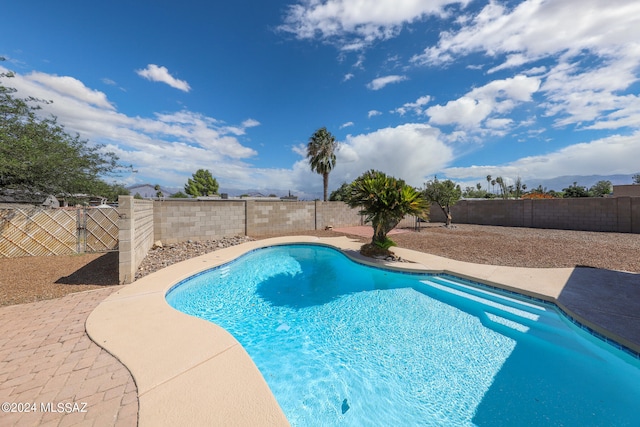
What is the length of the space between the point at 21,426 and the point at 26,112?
12.8 m

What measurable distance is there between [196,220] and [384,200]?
8.45m

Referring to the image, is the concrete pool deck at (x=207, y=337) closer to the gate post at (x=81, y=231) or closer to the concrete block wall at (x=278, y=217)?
the gate post at (x=81, y=231)

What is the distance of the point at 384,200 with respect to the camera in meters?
7.49

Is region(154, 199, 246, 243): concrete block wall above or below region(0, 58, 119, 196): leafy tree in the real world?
below

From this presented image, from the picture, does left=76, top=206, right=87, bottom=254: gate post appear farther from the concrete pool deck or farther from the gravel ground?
the concrete pool deck

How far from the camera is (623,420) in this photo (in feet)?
8.26

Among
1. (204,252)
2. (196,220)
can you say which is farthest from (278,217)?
(204,252)

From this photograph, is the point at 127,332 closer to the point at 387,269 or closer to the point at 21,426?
the point at 21,426

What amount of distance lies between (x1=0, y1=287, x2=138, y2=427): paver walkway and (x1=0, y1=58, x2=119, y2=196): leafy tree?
664cm

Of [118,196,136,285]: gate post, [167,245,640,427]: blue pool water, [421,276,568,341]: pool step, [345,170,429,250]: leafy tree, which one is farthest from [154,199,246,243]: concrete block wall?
[421,276,568,341]: pool step

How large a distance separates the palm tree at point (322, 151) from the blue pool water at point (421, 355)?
61.6ft

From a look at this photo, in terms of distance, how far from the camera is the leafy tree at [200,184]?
145 feet

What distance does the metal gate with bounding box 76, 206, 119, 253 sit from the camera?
28.0 feet

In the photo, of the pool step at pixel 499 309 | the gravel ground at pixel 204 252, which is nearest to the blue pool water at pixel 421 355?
the pool step at pixel 499 309
